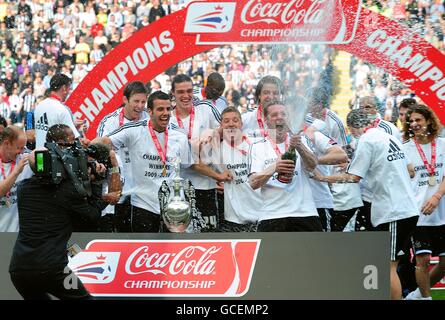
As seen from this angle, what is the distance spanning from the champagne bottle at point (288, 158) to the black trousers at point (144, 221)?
91 centimetres

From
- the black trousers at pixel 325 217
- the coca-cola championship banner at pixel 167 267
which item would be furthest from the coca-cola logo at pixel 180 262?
the black trousers at pixel 325 217

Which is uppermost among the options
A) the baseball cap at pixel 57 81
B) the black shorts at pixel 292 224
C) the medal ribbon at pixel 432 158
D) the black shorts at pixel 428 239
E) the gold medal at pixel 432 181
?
the baseball cap at pixel 57 81

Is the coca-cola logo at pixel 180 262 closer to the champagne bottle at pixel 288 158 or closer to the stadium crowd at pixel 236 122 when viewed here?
the stadium crowd at pixel 236 122

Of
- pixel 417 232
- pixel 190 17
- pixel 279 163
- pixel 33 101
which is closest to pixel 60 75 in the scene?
pixel 33 101

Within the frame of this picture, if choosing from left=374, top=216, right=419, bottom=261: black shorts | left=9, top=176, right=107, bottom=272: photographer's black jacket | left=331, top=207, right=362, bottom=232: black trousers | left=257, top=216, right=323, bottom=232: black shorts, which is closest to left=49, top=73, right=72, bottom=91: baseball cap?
left=9, top=176, right=107, bottom=272: photographer's black jacket

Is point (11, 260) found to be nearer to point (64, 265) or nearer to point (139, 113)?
point (64, 265)

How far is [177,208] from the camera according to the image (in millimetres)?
7730

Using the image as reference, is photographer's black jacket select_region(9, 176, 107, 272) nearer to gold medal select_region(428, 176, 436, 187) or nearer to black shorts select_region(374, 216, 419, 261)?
black shorts select_region(374, 216, 419, 261)

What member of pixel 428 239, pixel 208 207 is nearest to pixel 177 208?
pixel 208 207

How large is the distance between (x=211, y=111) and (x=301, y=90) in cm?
69

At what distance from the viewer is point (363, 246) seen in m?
7.55

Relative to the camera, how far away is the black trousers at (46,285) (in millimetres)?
7062

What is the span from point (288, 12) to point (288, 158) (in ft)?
3.32

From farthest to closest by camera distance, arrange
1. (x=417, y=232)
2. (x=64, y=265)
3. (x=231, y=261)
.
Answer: (x=417, y=232) < (x=231, y=261) < (x=64, y=265)
